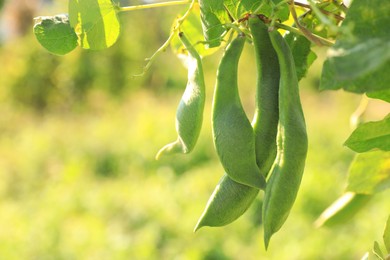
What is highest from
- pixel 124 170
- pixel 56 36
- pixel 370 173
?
pixel 56 36

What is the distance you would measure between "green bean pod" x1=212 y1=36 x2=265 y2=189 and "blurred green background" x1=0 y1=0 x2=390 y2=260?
179 millimetres

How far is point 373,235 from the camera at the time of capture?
405 cm

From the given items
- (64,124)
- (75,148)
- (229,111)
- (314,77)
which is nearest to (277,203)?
(229,111)

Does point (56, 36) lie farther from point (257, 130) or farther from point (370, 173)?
point (370, 173)

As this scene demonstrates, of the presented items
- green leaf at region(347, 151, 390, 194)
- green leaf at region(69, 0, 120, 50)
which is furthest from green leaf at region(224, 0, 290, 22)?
green leaf at region(347, 151, 390, 194)

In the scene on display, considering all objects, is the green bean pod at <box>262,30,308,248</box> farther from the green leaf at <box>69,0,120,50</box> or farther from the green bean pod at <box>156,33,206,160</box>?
the green leaf at <box>69,0,120,50</box>

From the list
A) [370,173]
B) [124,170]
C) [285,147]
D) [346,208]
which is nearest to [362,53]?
[285,147]

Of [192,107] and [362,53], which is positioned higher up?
[362,53]

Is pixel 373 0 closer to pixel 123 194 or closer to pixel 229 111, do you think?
pixel 229 111

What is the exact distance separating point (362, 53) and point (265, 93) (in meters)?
0.21

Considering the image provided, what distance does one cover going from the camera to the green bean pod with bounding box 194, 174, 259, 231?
25.2 inches

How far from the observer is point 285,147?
1.93 feet

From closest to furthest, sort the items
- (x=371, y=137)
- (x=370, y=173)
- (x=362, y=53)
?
(x=362, y=53)
(x=371, y=137)
(x=370, y=173)

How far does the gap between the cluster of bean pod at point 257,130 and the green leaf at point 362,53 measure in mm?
98
